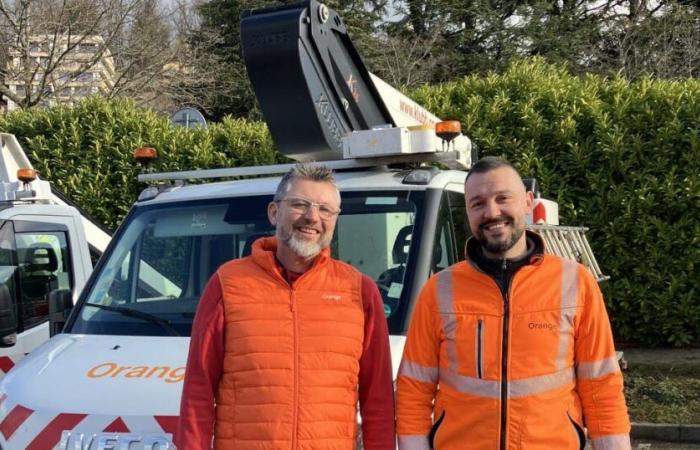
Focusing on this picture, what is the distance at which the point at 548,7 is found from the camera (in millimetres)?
21125

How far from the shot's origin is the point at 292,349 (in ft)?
7.77

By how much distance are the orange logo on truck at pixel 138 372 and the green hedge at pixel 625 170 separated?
6.31 meters

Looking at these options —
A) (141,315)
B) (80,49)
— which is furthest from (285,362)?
(80,49)

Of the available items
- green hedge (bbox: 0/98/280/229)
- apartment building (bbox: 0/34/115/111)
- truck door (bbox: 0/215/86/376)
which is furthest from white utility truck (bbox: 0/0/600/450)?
apartment building (bbox: 0/34/115/111)

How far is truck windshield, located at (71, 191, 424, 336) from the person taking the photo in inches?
142

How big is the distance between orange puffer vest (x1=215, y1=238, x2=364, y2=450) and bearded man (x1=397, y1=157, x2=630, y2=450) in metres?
0.21

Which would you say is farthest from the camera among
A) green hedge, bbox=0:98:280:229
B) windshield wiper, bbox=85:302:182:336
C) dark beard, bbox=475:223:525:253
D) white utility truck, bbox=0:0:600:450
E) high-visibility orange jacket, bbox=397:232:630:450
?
green hedge, bbox=0:98:280:229

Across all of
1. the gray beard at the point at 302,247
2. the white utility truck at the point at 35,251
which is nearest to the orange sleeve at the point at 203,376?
the gray beard at the point at 302,247

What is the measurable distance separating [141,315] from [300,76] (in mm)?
1544

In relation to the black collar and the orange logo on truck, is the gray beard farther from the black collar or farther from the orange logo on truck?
the orange logo on truck

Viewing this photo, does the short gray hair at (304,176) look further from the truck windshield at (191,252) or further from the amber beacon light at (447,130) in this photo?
the amber beacon light at (447,130)

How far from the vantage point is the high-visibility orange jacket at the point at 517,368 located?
2.29 meters

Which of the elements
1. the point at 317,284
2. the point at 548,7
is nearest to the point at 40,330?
the point at 317,284

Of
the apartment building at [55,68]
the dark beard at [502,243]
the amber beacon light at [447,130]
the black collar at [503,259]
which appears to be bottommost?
the black collar at [503,259]
